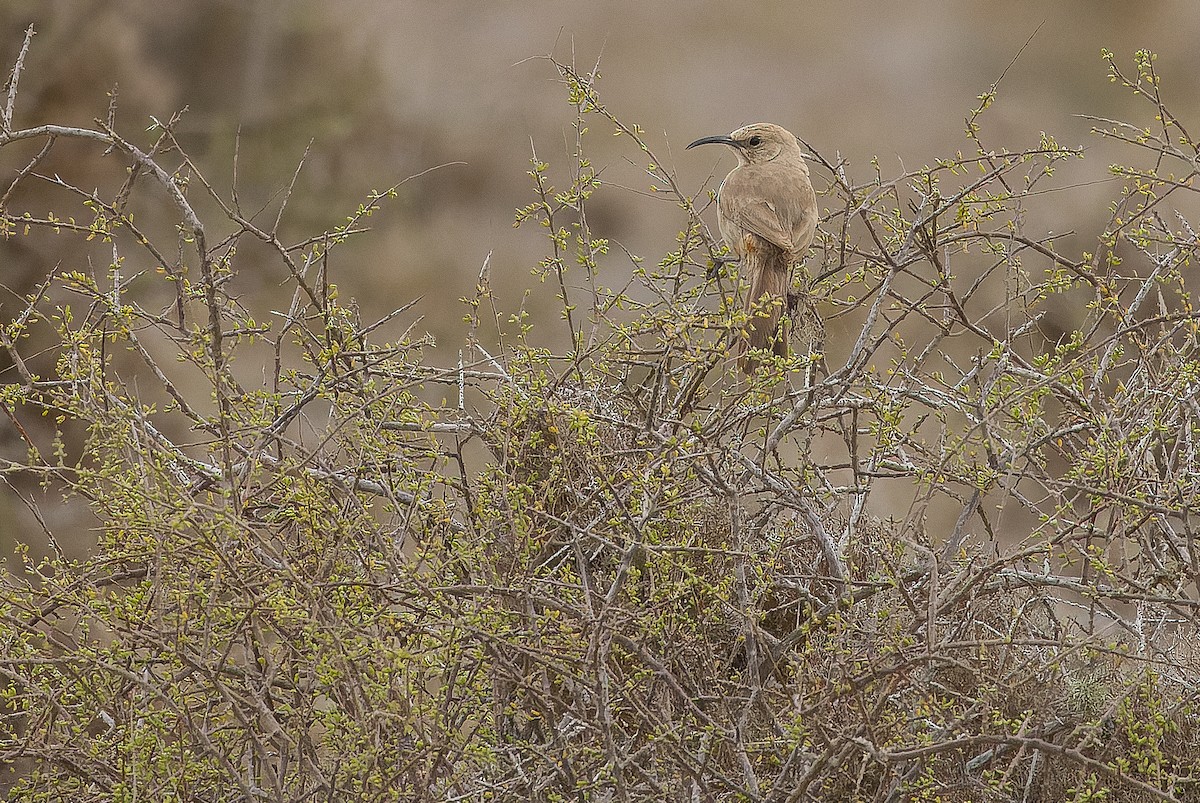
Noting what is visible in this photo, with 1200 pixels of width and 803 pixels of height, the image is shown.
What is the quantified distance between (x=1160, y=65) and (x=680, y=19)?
10.1 ft

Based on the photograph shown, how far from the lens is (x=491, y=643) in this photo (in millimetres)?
1879

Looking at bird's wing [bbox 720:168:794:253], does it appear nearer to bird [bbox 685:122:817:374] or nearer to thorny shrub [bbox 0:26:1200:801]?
bird [bbox 685:122:817:374]

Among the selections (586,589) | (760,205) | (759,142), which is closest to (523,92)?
(759,142)

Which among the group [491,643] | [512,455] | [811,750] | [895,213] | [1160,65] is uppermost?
[1160,65]

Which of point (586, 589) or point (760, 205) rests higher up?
point (760, 205)

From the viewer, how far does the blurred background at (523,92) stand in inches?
287

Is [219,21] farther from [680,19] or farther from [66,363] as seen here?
[66,363]

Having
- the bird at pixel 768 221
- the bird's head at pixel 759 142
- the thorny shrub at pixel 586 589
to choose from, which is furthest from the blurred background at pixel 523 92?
the thorny shrub at pixel 586 589

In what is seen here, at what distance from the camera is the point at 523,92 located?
319 inches

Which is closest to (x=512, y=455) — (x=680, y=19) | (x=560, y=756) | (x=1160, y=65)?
(x=560, y=756)

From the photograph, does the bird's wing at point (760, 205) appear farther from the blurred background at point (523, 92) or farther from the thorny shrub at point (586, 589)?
the blurred background at point (523, 92)

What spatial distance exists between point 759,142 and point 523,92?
4.52 metres

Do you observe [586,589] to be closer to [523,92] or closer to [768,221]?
[768,221]

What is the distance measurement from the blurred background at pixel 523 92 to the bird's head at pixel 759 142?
3.18 meters
